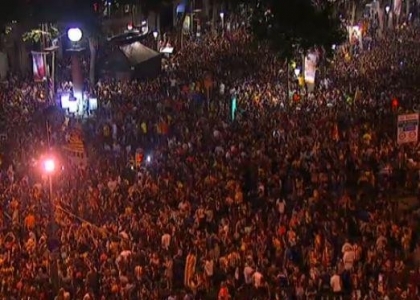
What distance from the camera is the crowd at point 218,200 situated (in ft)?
54.3

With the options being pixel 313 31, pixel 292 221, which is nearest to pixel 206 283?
pixel 292 221

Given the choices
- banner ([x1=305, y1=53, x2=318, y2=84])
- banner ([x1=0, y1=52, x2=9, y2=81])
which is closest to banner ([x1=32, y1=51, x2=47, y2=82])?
banner ([x1=305, y1=53, x2=318, y2=84])

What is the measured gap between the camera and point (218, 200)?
20812 millimetres

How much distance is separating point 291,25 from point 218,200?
15.5 m

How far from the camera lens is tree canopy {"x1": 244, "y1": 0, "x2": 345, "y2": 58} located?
34.2 m

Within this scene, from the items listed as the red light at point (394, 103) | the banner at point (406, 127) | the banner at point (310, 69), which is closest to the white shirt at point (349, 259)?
the banner at point (406, 127)

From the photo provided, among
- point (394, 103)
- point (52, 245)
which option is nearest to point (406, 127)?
point (52, 245)

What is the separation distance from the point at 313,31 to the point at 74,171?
48.3 ft

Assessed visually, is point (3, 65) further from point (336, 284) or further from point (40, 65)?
point (336, 284)

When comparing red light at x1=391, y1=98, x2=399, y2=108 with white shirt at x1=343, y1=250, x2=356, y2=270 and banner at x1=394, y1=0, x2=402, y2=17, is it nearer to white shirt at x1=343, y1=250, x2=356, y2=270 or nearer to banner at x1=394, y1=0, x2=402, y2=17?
white shirt at x1=343, y1=250, x2=356, y2=270

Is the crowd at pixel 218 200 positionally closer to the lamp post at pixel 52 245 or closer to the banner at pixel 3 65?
the lamp post at pixel 52 245

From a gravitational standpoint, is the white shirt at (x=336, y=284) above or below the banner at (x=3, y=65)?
below

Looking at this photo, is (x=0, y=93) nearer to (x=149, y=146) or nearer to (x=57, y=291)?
(x=149, y=146)

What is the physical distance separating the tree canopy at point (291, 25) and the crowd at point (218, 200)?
2262 mm
